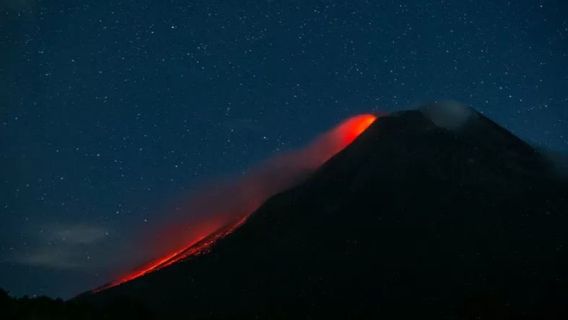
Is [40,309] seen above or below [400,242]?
above

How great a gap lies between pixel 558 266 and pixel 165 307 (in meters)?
71.1

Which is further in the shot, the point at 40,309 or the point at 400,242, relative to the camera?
the point at 400,242

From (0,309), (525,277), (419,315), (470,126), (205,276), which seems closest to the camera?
(0,309)

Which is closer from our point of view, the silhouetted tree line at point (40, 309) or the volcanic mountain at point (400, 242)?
the silhouetted tree line at point (40, 309)

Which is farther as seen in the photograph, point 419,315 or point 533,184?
point 533,184

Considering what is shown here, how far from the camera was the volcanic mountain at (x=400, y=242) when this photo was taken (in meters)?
95.3

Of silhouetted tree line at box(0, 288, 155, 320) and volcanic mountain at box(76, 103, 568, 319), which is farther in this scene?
volcanic mountain at box(76, 103, 568, 319)

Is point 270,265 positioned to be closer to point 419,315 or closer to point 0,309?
point 419,315

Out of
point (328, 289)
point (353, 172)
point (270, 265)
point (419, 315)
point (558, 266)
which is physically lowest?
point (558, 266)

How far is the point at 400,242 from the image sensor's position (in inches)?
4825

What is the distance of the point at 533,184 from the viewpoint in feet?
433

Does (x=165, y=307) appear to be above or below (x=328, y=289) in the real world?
above

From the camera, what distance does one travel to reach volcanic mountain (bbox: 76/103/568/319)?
9531 centimetres

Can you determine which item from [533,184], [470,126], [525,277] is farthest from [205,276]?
[470,126]
